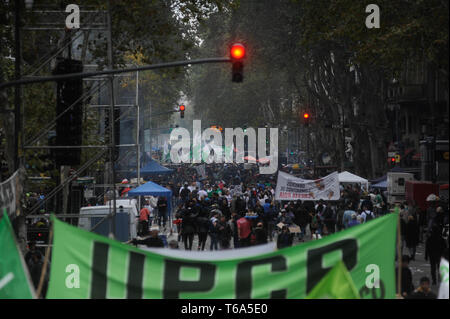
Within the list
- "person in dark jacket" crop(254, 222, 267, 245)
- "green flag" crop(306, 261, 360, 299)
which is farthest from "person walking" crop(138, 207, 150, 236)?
Result: "green flag" crop(306, 261, 360, 299)

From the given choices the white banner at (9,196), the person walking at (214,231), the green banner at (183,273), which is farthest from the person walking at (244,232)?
the green banner at (183,273)

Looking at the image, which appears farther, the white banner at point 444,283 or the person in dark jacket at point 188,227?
the person in dark jacket at point 188,227

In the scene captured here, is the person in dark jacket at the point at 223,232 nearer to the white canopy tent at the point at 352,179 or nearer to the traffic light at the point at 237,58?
the traffic light at the point at 237,58

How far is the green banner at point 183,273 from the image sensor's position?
348 inches

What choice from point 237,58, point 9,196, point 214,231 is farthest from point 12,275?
point 214,231

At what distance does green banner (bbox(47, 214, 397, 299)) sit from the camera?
883 centimetres

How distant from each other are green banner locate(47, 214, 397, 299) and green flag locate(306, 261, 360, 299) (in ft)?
1.42

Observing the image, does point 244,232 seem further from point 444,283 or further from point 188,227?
point 444,283

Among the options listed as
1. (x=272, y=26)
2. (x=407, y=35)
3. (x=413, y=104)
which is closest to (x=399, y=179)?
(x=407, y=35)

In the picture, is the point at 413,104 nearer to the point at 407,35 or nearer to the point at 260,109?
the point at 407,35

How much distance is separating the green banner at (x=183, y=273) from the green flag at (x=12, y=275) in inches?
10.0
